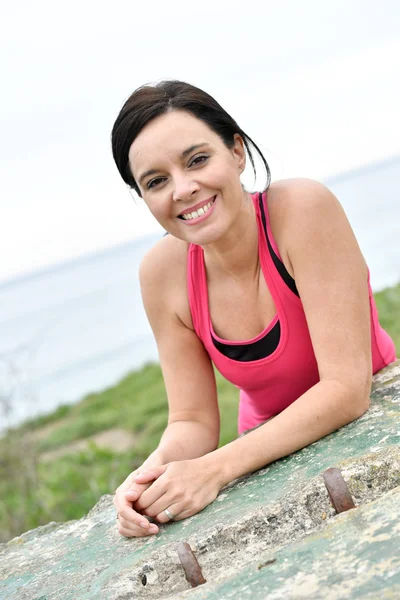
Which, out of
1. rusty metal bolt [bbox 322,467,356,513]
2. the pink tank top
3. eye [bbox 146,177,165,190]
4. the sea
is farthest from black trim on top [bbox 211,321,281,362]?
the sea

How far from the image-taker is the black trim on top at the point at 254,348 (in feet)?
9.42

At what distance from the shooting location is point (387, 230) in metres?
23.9

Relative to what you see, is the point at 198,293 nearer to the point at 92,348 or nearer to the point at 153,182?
the point at 153,182

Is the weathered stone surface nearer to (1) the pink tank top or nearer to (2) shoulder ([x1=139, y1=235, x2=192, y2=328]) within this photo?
(1) the pink tank top

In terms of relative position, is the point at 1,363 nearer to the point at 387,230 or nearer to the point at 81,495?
the point at 81,495

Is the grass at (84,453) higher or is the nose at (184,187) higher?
the nose at (184,187)

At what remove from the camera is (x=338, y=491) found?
1.95m

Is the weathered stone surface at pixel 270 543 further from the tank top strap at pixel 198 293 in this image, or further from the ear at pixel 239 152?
the ear at pixel 239 152

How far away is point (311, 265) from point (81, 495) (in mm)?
4407

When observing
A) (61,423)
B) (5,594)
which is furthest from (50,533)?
(61,423)

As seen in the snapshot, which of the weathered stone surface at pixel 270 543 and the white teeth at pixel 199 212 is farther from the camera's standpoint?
the white teeth at pixel 199 212

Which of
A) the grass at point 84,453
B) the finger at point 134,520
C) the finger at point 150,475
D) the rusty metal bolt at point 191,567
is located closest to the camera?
the rusty metal bolt at point 191,567

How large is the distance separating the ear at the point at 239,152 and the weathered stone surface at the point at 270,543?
3.26 ft

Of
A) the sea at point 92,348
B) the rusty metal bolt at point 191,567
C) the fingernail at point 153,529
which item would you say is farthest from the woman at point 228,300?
the sea at point 92,348
